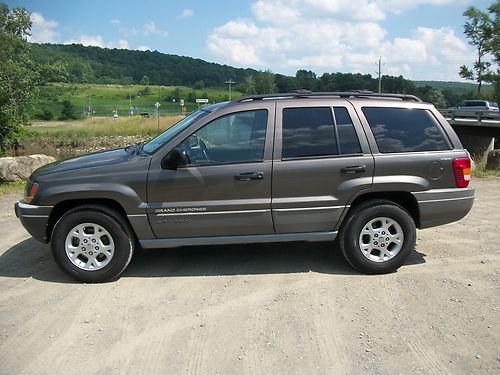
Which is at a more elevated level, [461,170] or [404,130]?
[404,130]

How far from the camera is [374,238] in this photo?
187 inches

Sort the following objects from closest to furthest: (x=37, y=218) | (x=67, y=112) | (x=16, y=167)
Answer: (x=37, y=218), (x=16, y=167), (x=67, y=112)

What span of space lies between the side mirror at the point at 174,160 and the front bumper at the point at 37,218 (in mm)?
1223

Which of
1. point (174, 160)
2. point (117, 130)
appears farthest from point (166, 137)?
point (117, 130)

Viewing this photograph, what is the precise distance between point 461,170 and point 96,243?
3819mm

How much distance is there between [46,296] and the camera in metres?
4.32

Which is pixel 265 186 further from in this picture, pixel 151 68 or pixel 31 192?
pixel 151 68

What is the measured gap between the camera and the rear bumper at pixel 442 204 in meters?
4.77

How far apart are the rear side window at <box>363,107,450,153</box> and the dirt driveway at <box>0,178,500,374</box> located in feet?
4.34

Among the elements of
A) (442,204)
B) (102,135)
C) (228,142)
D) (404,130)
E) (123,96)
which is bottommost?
(102,135)

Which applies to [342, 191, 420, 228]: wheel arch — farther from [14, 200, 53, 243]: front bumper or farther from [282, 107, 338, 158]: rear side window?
[14, 200, 53, 243]: front bumper

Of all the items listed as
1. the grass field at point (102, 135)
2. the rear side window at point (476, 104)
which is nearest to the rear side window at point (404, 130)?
the rear side window at point (476, 104)

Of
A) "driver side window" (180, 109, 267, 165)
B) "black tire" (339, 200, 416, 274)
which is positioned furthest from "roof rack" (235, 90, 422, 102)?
"black tire" (339, 200, 416, 274)

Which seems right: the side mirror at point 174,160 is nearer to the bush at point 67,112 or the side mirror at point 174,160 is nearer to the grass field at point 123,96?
the bush at point 67,112
